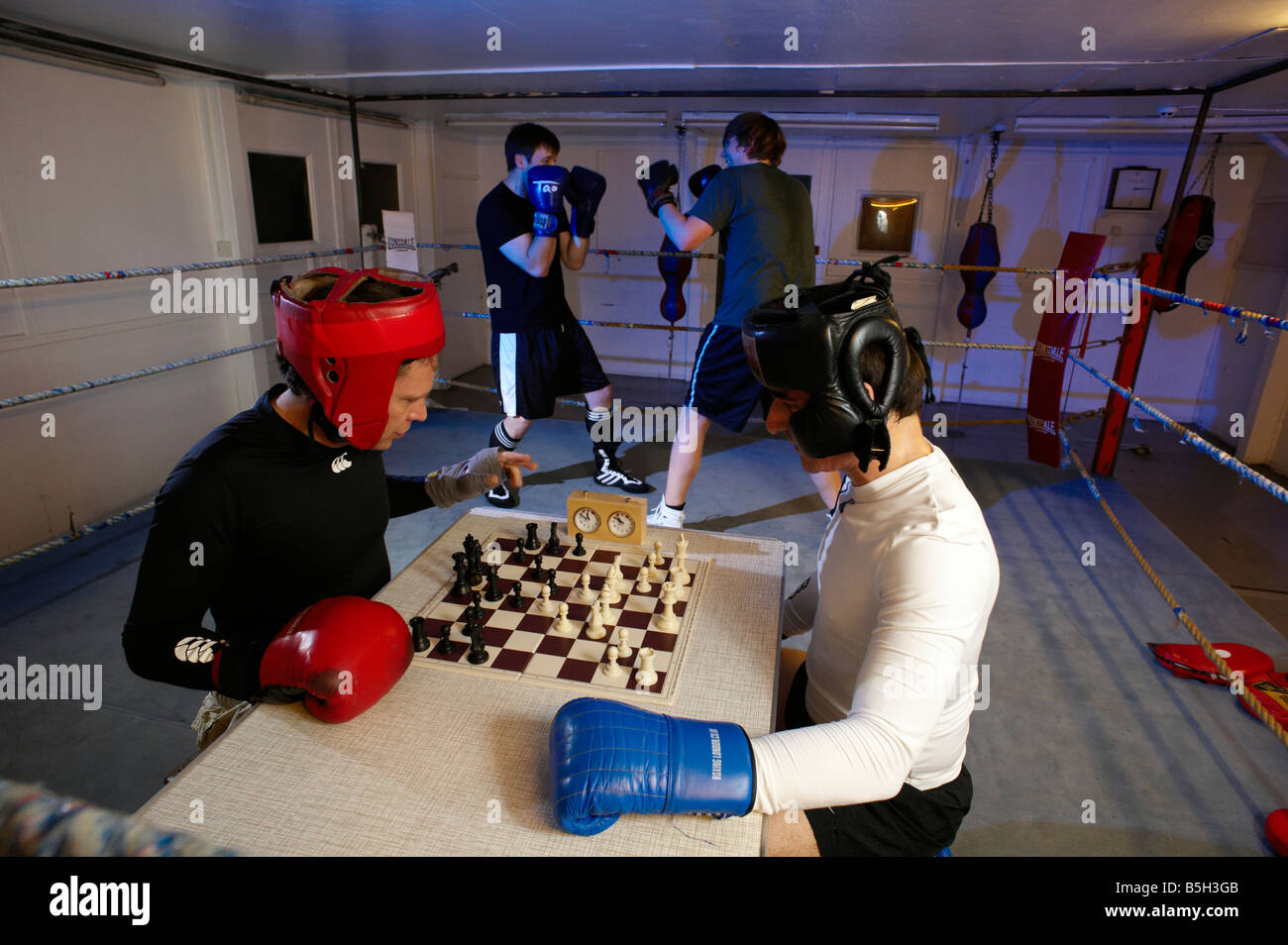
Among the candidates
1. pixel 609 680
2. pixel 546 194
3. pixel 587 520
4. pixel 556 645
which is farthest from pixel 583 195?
pixel 609 680

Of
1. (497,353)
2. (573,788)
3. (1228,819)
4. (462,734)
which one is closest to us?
(573,788)

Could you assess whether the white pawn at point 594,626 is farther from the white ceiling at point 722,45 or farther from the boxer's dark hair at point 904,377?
the white ceiling at point 722,45

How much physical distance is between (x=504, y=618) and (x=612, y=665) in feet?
1.04

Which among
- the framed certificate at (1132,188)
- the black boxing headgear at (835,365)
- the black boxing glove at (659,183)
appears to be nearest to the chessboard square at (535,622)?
the black boxing headgear at (835,365)

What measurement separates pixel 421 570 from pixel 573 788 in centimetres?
91

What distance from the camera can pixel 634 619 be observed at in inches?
62.6

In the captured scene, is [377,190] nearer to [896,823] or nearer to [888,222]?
[888,222]

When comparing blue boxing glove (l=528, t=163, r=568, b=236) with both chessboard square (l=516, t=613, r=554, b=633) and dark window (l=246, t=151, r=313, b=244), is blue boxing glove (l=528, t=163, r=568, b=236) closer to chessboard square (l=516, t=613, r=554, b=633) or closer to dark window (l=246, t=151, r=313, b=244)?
dark window (l=246, t=151, r=313, b=244)

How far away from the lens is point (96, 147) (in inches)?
135

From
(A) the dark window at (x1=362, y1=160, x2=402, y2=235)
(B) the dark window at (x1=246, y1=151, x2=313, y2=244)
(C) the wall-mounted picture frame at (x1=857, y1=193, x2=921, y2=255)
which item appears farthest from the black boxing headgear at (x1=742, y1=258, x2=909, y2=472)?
(C) the wall-mounted picture frame at (x1=857, y1=193, x2=921, y2=255)

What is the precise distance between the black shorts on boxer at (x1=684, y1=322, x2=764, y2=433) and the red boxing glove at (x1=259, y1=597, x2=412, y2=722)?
2.13 m

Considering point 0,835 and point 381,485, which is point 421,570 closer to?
point 381,485

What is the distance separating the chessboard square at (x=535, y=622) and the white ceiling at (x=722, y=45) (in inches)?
78.6
